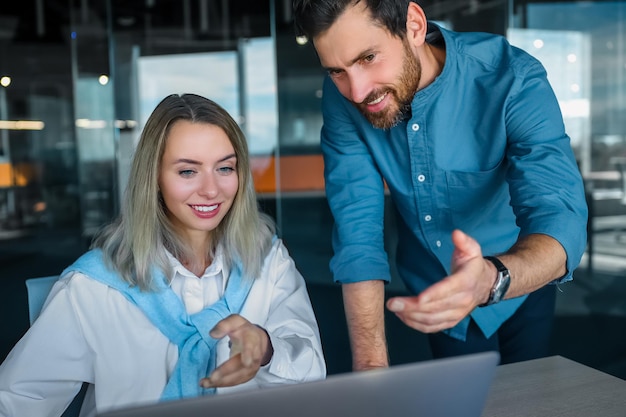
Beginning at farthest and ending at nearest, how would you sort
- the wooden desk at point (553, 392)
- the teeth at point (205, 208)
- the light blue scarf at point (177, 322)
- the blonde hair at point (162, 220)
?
the teeth at point (205, 208), the blonde hair at point (162, 220), the light blue scarf at point (177, 322), the wooden desk at point (553, 392)

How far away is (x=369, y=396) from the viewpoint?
74cm

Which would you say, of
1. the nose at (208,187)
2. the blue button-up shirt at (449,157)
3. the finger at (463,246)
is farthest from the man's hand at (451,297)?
the nose at (208,187)

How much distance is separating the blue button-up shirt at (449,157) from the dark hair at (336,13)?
249 millimetres

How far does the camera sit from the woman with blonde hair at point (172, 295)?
57.4 inches

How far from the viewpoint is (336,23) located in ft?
4.70

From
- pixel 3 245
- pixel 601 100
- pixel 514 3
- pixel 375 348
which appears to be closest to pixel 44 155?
pixel 3 245

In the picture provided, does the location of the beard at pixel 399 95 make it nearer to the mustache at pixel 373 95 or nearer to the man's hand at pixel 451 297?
the mustache at pixel 373 95

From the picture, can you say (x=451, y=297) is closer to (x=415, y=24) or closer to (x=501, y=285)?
(x=501, y=285)

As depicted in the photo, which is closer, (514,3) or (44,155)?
(514,3)

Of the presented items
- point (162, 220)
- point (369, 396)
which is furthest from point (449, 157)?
point (369, 396)

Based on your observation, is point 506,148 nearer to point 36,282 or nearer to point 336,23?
point 336,23

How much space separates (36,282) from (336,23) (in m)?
0.96

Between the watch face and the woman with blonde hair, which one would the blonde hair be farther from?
the watch face

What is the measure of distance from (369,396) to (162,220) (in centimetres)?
114
